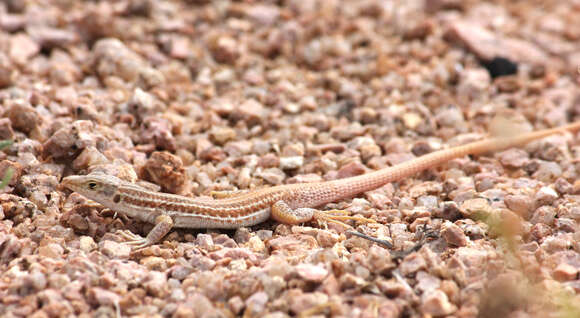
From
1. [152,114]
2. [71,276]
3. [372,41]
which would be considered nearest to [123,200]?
[71,276]

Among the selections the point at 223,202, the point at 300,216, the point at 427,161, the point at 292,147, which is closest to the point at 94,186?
the point at 223,202

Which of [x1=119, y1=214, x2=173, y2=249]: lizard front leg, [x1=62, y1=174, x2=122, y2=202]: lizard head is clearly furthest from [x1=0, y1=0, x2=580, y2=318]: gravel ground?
[x1=62, y1=174, x2=122, y2=202]: lizard head

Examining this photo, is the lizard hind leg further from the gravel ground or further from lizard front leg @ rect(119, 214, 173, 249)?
lizard front leg @ rect(119, 214, 173, 249)

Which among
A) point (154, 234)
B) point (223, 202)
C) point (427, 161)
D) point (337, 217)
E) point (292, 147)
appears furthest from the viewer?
point (292, 147)

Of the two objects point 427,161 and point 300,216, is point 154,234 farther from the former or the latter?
point 427,161

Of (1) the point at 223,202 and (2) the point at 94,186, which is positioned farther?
(1) the point at 223,202

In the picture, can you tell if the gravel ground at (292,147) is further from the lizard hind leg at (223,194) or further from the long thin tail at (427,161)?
the lizard hind leg at (223,194)
